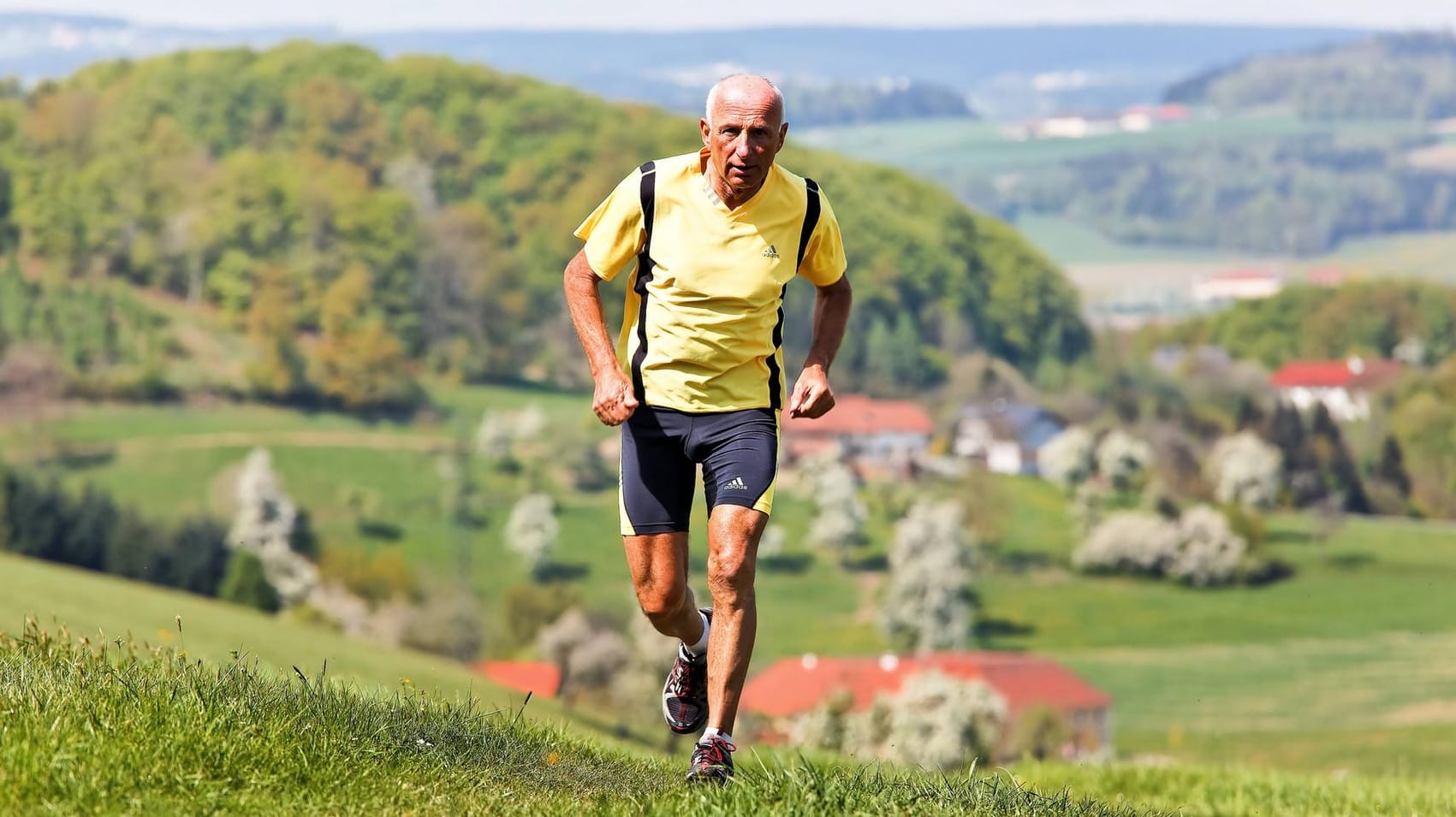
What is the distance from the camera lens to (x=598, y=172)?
492ft

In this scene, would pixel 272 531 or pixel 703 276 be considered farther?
pixel 272 531

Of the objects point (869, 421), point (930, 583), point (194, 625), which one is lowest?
point (930, 583)

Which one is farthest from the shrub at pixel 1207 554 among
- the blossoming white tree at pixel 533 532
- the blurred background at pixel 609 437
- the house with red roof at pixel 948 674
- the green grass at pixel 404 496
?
the blossoming white tree at pixel 533 532

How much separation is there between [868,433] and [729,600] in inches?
4707

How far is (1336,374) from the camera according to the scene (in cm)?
14262

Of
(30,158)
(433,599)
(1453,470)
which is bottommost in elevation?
(433,599)

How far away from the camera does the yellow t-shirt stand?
6578mm

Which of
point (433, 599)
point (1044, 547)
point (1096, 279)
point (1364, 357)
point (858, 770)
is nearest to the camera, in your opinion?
point (858, 770)

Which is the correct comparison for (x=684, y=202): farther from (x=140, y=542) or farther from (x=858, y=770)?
(x=140, y=542)

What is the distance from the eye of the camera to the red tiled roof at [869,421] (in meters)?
126

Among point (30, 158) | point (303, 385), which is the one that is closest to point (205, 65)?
point (30, 158)

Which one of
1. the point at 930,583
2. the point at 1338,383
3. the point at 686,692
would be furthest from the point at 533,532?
the point at 686,692

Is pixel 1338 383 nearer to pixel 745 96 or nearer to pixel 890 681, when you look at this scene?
pixel 890 681

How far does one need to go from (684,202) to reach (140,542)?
92712 millimetres
